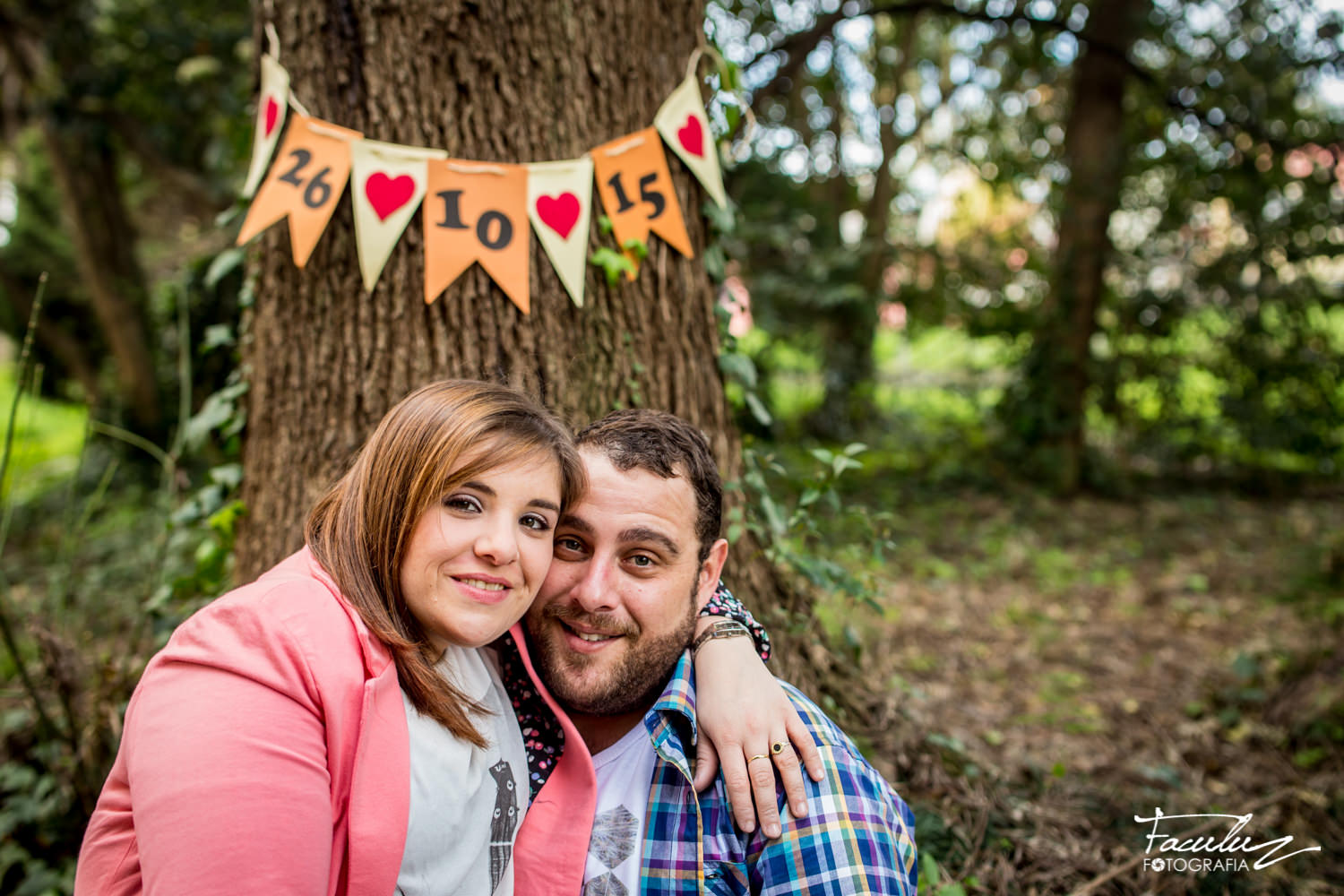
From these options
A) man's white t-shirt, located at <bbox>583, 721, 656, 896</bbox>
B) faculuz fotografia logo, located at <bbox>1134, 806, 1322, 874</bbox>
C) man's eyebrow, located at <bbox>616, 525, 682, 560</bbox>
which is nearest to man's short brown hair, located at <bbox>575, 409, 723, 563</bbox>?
man's eyebrow, located at <bbox>616, 525, 682, 560</bbox>

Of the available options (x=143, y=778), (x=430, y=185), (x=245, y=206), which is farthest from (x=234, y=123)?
(x=143, y=778)

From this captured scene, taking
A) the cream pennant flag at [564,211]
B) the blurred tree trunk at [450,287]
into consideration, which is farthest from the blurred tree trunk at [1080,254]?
the cream pennant flag at [564,211]

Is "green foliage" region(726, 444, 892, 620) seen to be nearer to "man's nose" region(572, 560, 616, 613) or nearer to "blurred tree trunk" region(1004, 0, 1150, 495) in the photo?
"man's nose" region(572, 560, 616, 613)

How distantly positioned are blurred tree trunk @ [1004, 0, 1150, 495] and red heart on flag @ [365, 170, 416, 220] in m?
6.15

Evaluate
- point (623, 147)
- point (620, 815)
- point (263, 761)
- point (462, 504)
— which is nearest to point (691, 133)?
point (623, 147)

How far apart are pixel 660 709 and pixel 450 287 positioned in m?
1.16

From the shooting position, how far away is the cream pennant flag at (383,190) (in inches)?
77.0

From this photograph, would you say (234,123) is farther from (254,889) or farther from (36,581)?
(254,889)

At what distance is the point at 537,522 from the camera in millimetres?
1497

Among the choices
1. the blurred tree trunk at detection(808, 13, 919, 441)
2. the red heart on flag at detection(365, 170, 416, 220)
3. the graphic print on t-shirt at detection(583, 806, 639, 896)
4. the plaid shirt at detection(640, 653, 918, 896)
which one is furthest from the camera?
the blurred tree trunk at detection(808, 13, 919, 441)

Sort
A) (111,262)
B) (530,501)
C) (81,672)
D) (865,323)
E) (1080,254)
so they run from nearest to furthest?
(530,501)
(81,672)
(1080,254)
(111,262)
(865,323)

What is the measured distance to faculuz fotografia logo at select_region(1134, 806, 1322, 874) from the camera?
229 cm

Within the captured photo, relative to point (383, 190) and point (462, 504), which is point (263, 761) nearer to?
point (462, 504)

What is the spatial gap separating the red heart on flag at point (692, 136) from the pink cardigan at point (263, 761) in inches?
59.4
